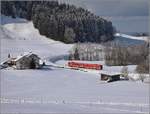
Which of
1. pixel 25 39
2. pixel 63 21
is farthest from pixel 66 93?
pixel 63 21

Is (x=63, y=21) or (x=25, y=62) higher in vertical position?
(x=63, y=21)

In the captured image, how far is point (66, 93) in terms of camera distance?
44.3 m

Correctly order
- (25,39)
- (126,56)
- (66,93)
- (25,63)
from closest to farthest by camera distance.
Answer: (66,93) → (25,63) → (126,56) → (25,39)

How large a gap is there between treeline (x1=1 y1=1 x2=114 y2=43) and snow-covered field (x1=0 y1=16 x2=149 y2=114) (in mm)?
72775

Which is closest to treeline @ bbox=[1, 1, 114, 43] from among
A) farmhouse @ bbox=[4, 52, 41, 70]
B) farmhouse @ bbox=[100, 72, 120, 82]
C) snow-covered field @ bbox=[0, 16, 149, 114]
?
farmhouse @ bbox=[4, 52, 41, 70]

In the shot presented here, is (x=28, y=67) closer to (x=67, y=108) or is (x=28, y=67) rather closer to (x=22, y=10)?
(x=67, y=108)

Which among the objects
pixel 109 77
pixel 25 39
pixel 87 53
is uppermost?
pixel 25 39

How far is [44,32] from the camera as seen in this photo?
478ft

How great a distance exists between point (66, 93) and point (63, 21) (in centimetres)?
10237

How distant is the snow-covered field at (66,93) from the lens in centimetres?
2917

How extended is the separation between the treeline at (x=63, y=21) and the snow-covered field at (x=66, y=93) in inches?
2865

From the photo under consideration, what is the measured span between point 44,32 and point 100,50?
1342 inches

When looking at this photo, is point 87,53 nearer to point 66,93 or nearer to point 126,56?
point 126,56

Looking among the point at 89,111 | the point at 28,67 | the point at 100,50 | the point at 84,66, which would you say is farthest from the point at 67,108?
the point at 100,50
